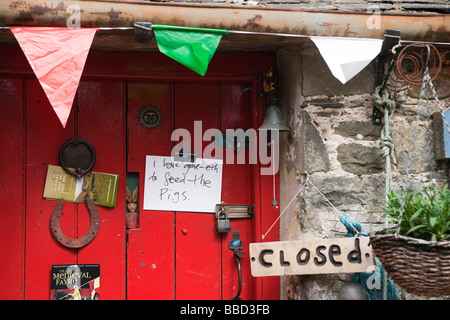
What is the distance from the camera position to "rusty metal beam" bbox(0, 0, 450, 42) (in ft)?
6.67

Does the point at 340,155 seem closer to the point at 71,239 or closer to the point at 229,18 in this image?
the point at 229,18

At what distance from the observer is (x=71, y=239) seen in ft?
8.23

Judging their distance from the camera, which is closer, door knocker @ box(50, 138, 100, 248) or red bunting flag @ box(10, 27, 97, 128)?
red bunting flag @ box(10, 27, 97, 128)

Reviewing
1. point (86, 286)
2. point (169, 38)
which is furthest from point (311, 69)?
point (86, 286)

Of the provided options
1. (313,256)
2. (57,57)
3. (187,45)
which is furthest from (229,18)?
(313,256)

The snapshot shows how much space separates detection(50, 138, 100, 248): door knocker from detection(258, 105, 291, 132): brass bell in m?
0.93

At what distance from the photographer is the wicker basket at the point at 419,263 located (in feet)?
5.75

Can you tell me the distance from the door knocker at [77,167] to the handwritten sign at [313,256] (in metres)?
0.90

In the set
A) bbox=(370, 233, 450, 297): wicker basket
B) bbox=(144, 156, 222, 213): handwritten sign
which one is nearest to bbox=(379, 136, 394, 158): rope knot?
bbox=(370, 233, 450, 297): wicker basket

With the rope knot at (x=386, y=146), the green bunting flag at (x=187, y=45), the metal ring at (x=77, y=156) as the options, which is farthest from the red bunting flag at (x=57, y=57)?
the rope knot at (x=386, y=146)

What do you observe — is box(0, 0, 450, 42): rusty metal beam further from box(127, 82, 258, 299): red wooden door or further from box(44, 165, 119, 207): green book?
box(44, 165, 119, 207): green book

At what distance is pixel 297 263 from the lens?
7.27 ft
